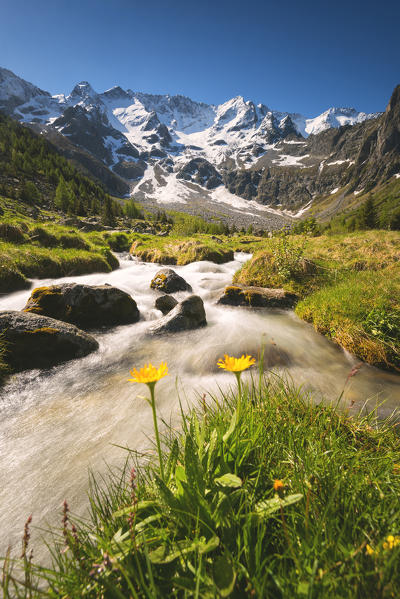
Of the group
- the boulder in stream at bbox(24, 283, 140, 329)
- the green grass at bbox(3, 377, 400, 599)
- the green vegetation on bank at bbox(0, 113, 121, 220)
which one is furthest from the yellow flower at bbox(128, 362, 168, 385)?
the green vegetation on bank at bbox(0, 113, 121, 220)

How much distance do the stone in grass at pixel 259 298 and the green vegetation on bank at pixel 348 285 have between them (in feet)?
1.75

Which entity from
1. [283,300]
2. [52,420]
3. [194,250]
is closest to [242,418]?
[52,420]

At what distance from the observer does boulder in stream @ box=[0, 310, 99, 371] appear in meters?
4.76

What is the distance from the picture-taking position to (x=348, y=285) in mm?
7266

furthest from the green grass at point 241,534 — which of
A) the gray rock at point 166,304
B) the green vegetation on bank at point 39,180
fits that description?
the green vegetation on bank at point 39,180

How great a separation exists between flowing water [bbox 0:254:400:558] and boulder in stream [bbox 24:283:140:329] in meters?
0.58

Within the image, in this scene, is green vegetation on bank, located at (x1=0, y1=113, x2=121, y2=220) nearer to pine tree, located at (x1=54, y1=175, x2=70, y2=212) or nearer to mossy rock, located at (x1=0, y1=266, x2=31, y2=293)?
pine tree, located at (x1=54, y1=175, x2=70, y2=212)

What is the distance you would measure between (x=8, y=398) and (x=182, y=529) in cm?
423

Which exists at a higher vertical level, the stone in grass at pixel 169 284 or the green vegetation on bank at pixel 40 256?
the green vegetation on bank at pixel 40 256

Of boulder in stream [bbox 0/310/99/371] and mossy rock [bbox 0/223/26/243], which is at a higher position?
mossy rock [bbox 0/223/26/243]

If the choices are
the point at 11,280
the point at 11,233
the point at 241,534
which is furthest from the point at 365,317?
the point at 11,233

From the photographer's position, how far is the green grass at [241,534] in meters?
1.01

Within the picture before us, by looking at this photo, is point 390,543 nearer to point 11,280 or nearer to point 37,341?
point 37,341

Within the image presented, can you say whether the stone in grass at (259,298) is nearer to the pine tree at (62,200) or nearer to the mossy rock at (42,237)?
the mossy rock at (42,237)
